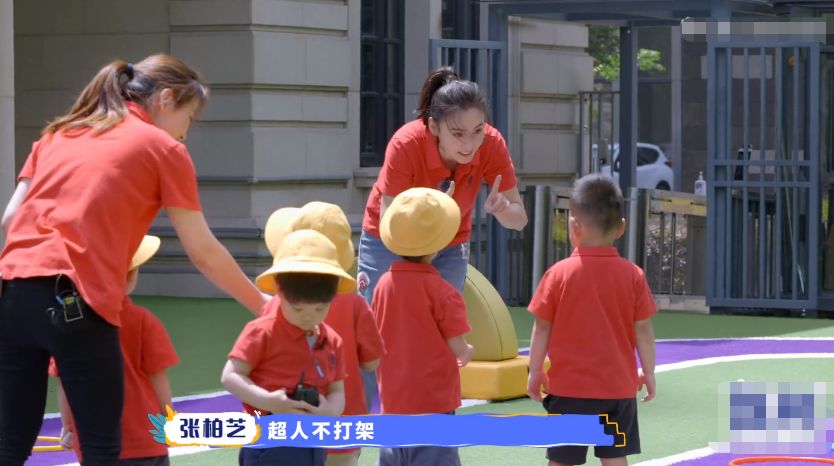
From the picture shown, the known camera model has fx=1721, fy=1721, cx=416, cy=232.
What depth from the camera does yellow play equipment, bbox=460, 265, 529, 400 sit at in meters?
9.24

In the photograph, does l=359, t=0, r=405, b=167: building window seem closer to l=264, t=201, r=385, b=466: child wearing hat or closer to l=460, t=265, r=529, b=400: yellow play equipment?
l=460, t=265, r=529, b=400: yellow play equipment

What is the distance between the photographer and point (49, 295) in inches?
201

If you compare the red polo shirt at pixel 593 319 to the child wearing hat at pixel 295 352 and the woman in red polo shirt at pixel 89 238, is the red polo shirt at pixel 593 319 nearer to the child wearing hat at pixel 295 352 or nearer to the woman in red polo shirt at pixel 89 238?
the child wearing hat at pixel 295 352

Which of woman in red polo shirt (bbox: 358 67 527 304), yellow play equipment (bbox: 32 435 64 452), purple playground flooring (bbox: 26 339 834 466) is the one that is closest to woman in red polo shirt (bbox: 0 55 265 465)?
woman in red polo shirt (bbox: 358 67 527 304)

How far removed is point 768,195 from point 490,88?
2.53 metres

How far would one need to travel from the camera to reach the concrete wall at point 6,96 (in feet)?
40.5

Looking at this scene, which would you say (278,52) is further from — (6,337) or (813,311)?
(6,337)

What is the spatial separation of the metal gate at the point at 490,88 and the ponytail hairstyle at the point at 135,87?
8.35m

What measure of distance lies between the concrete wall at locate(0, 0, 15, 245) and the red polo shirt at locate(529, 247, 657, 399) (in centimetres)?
700

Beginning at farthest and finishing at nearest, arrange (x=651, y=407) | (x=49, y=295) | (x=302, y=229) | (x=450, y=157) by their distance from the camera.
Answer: (x=651, y=407)
(x=450, y=157)
(x=302, y=229)
(x=49, y=295)

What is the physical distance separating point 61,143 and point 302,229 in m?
0.86

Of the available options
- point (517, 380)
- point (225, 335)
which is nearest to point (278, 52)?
point (225, 335)
